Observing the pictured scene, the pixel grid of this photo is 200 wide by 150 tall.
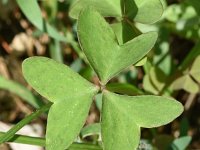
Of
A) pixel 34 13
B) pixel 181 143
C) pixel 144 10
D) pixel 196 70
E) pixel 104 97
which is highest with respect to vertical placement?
pixel 34 13

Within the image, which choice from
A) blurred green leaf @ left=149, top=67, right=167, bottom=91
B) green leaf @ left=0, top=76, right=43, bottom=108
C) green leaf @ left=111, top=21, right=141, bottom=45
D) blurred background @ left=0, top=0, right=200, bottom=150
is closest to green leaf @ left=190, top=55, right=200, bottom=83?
blurred background @ left=0, top=0, right=200, bottom=150

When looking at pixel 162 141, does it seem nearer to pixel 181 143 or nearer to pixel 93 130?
pixel 181 143

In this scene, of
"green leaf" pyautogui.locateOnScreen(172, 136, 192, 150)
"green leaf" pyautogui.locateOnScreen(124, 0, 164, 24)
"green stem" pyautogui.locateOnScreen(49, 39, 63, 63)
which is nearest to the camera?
"green leaf" pyautogui.locateOnScreen(124, 0, 164, 24)

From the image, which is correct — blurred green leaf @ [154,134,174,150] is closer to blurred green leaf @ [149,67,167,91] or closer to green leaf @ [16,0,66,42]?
blurred green leaf @ [149,67,167,91]

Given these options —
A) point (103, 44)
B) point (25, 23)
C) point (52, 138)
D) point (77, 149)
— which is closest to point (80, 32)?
point (103, 44)

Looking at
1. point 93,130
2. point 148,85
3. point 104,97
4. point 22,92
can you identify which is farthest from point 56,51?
point 104,97
